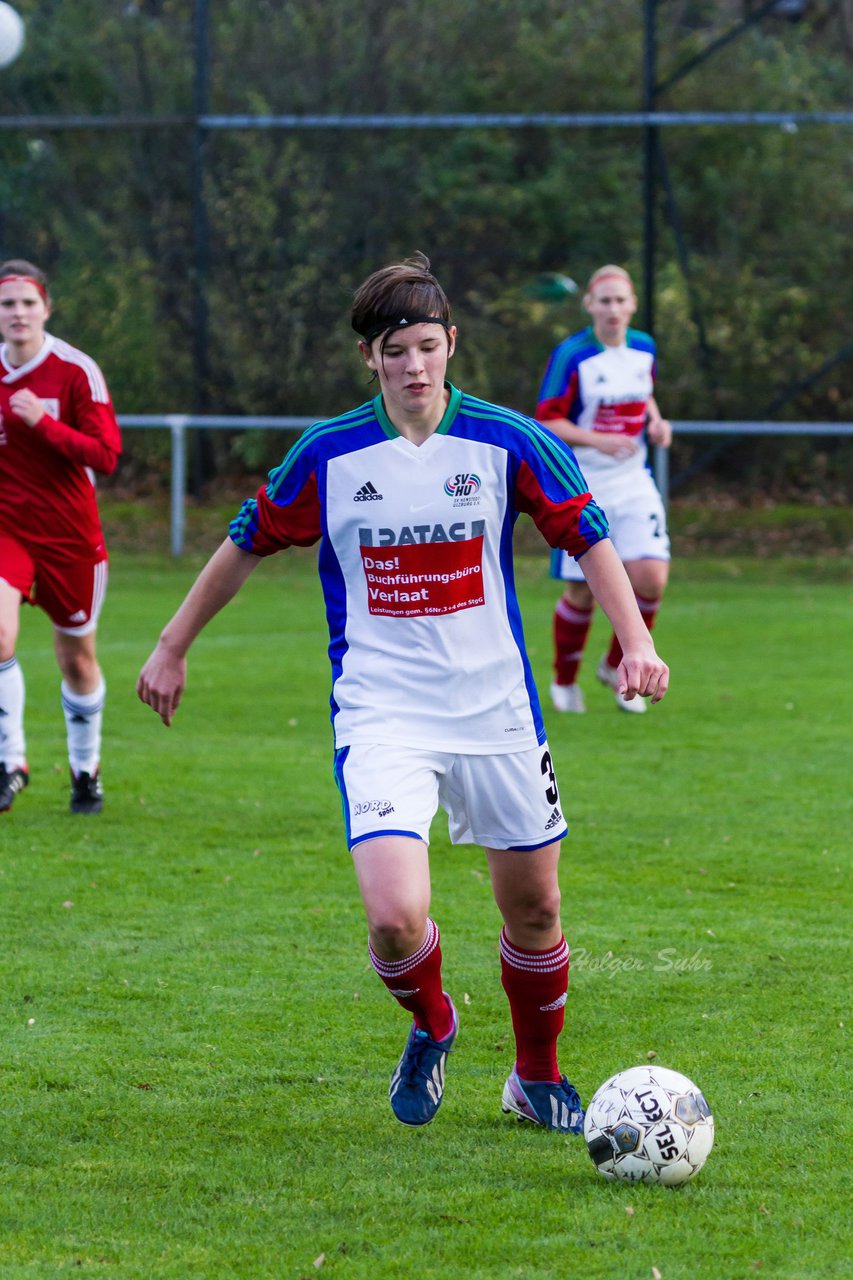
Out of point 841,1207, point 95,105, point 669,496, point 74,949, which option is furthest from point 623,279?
point 95,105

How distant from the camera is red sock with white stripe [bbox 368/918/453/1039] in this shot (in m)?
3.67

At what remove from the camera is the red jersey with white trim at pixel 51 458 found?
22.6ft

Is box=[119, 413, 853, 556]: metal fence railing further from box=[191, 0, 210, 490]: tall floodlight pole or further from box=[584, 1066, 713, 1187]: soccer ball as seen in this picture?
box=[584, 1066, 713, 1187]: soccer ball

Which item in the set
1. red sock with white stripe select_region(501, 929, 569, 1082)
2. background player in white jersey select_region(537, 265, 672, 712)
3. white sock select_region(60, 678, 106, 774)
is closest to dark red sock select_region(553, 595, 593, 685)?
background player in white jersey select_region(537, 265, 672, 712)

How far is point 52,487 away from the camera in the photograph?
6910mm

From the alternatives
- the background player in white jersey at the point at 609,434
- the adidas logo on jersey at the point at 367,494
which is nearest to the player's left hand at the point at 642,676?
the adidas logo on jersey at the point at 367,494

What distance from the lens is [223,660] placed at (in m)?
11.4

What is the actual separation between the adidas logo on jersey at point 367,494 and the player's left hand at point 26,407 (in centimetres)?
316

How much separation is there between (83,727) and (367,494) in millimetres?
3674

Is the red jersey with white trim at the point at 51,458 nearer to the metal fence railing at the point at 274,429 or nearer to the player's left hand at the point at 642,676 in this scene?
the player's left hand at the point at 642,676

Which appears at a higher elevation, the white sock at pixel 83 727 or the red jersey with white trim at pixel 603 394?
the red jersey with white trim at pixel 603 394

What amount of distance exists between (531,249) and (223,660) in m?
9.01

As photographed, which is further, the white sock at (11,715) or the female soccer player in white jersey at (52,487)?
the white sock at (11,715)

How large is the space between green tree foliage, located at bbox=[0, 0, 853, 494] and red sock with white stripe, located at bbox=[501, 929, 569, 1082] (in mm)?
13760
